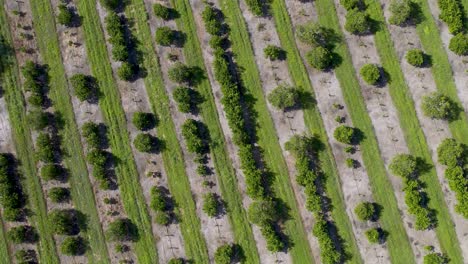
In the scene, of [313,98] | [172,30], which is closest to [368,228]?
[313,98]

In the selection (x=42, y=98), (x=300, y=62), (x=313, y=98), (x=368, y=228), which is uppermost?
(x=42, y=98)

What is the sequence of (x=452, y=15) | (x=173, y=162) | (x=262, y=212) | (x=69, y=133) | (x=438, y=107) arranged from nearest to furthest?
(x=438, y=107) → (x=262, y=212) → (x=452, y=15) → (x=173, y=162) → (x=69, y=133)

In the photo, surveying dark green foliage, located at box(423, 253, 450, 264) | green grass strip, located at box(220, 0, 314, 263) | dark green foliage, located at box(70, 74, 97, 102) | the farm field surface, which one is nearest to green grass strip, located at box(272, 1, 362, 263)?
the farm field surface

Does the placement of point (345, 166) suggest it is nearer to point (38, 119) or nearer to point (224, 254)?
point (224, 254)

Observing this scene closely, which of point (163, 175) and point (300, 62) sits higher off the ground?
point (300, 62)

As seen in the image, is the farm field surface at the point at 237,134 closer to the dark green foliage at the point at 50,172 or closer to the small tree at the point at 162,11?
the small tree at the point at 162,11

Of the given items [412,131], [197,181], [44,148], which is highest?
[44,148]

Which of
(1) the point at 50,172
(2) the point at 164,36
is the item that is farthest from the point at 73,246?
(2) the point at 164,36

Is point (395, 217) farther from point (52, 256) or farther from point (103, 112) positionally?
point (52, 256)
